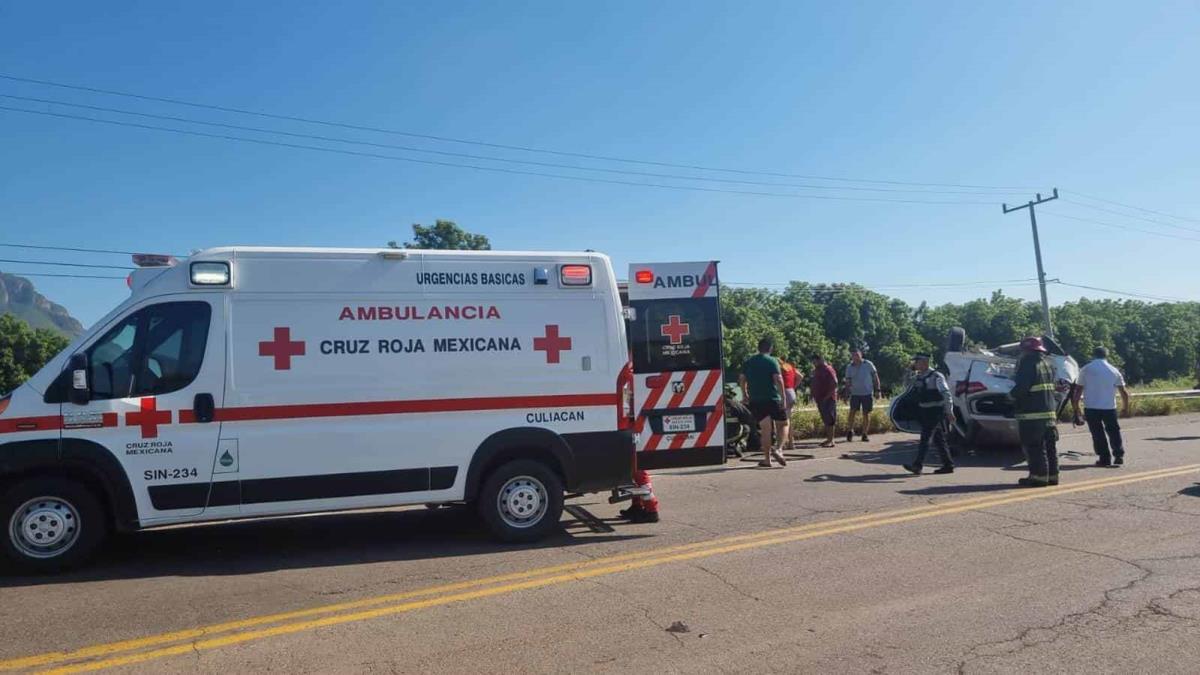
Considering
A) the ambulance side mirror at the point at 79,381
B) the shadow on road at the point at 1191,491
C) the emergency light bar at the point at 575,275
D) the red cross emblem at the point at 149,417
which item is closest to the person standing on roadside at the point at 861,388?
the shadow on road at the point at 1191,491

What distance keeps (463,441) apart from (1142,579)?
17.2 ft

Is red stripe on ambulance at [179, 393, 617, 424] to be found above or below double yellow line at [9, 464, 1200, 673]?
above

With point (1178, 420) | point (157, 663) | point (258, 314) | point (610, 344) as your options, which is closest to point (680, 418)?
point (610, 344)

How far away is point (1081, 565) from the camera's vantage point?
5.98 m

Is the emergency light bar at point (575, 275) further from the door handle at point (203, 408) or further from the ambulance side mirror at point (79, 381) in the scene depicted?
the ambulance side mirror at point (79, 381)

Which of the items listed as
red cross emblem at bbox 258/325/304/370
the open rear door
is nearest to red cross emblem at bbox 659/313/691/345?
the open rear door

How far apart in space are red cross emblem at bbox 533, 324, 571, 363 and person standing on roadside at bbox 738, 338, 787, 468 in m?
5.22

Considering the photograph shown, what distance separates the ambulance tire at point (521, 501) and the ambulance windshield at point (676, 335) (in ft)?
6.07

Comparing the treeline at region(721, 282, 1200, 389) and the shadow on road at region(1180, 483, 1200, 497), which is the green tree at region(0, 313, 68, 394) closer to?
the treeline at region(721, 282, 1200, 389)

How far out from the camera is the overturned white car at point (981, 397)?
40.5 ft

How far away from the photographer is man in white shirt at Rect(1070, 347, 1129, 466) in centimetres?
1116

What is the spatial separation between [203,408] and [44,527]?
139cm

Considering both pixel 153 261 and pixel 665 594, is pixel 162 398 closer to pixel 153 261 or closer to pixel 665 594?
pixel 153 261

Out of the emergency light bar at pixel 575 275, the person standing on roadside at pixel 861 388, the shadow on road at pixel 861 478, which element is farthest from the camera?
the person standing on roadside at pixel 861 388
